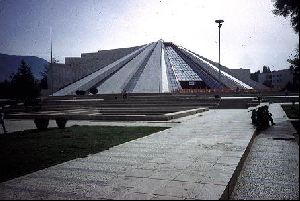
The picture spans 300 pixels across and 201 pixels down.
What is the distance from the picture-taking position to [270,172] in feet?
18.2

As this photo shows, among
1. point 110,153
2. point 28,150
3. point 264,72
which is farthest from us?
point 264,72

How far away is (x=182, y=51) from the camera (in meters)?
54.5

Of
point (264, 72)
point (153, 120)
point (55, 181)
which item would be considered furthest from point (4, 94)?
point (264, 72)

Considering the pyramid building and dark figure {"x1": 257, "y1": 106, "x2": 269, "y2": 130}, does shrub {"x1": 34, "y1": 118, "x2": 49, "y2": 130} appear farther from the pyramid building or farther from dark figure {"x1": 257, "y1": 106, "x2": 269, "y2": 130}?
the pyramid building

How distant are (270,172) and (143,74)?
3726 cm

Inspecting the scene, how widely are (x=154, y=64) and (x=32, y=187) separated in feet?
139

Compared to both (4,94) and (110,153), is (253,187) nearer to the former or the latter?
(110,153)

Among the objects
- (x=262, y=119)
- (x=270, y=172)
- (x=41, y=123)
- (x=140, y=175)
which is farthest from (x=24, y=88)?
(x=270, y=172)

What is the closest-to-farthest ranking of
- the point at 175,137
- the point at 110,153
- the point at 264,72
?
the point at 110,153 < the point at 175,137 < the point at 264,72

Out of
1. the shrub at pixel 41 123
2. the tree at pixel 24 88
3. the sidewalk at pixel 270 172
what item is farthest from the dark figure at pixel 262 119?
the tree at pixel 24 88

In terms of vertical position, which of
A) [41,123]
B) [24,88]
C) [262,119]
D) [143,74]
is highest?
[143,74]

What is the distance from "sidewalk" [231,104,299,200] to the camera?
444 cm

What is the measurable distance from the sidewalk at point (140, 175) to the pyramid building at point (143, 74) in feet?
95.5

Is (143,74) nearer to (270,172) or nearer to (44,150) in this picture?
(44,150)
